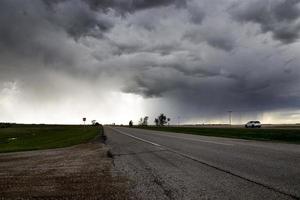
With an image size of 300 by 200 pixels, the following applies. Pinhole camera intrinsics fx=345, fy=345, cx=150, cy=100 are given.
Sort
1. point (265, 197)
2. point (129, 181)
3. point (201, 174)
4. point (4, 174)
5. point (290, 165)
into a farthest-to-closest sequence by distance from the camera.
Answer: point (290, 165) → point (4, 174) → point (201, 174) → point (129, 181) → point (265, 197)

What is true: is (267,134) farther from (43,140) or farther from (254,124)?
(254,124)

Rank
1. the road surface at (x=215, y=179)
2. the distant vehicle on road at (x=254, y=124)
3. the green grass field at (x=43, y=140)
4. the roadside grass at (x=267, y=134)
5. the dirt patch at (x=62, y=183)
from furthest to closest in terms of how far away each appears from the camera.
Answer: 1. the distant vehicle on road at (x=254, y=124)
2. the roadside grass at (x=267, y=134)
3. the green grass field at (x=43, y=140)
4. the dirt patch at (x=62, y=183)
5. the road surface at (x=215, y=179)

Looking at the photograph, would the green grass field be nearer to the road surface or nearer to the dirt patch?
the dirt patch

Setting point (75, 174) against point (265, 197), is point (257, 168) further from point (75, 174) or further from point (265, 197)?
point (75, 174)

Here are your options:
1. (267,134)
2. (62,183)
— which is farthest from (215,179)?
(267,134)

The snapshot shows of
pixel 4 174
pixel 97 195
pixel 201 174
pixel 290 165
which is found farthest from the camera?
pixel 290 165

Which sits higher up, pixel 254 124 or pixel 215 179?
pixel 254 124

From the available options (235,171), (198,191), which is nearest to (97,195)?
(198,191)

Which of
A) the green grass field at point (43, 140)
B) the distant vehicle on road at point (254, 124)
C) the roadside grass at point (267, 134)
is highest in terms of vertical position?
the distant vehicle on road at point (254, 124)

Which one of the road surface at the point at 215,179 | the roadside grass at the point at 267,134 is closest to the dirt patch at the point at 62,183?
the road surface at the point at 215,179

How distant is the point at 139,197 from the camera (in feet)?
23.1

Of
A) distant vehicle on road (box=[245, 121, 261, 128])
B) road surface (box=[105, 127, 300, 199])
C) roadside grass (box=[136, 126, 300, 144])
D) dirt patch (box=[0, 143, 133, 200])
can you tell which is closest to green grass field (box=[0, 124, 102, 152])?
dirt patch (box=[0, 143, 133, 200])

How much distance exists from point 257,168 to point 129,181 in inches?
167

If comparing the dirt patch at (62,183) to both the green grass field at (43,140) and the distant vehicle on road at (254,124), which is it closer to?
the green grass field at (43,140)
